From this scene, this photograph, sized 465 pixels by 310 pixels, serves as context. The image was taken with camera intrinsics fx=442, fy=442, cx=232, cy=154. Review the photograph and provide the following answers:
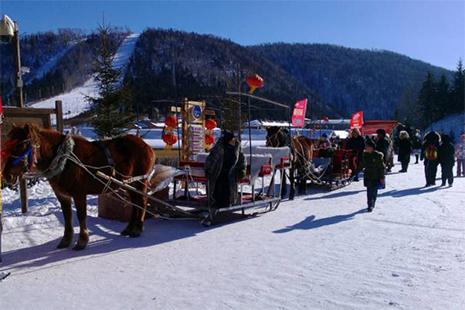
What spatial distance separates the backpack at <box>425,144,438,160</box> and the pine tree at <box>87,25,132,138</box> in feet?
30.8

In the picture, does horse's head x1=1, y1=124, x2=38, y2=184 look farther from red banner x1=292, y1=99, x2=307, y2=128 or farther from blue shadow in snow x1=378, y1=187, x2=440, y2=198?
red banner x1=292, y1=99, x2=307, y2=128

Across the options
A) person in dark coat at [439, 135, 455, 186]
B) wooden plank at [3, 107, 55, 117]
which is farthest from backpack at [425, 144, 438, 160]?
wooden plank at [3, 107, 55, 117]

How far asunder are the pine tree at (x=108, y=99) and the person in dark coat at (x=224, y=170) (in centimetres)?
642

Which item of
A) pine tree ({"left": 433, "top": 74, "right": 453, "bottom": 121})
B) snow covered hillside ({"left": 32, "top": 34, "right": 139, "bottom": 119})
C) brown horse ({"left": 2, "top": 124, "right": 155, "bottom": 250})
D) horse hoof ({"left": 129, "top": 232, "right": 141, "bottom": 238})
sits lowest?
horse hoof ({"left": 129, "top": 232, "right": 141, "bottom": 238})

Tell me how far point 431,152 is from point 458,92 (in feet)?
184

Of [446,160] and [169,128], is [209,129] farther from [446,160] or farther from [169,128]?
[446,160]

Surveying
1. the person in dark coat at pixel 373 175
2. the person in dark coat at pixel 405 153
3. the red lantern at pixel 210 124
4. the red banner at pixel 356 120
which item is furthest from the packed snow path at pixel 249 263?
the red banner at pixel 356 120

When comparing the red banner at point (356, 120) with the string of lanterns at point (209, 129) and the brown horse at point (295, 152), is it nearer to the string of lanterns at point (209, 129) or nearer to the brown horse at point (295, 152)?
the brown horse at point (295, 152)

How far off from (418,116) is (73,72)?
11503 cm

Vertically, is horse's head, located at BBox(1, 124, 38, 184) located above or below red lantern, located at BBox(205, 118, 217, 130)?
below

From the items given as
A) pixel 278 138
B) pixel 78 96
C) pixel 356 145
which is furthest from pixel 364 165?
pixel 78 96

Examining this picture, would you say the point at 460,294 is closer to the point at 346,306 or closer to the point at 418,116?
the point at 346,306

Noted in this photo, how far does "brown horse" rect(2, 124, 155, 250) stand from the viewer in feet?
19.0

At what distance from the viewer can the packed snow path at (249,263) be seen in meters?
4.49
